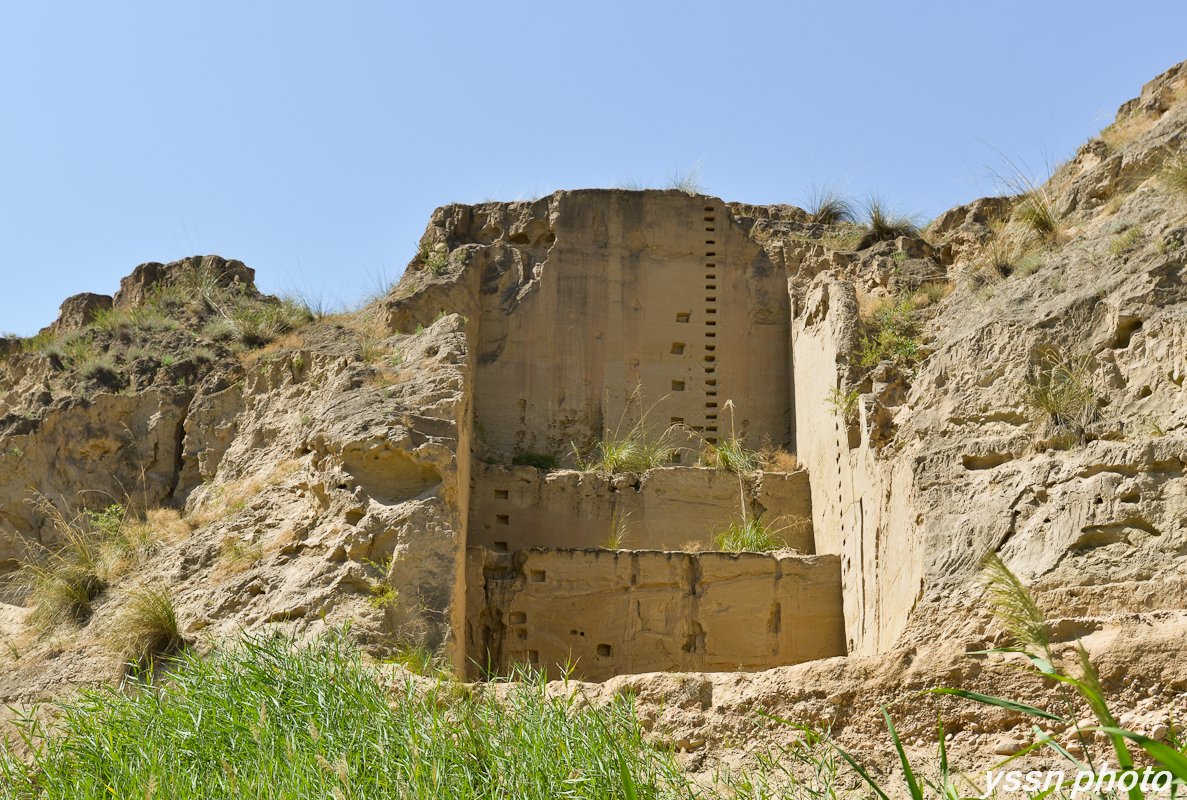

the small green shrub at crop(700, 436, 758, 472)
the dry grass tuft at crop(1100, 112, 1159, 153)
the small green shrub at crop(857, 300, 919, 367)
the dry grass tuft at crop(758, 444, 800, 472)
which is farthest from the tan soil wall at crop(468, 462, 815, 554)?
the dry grass tuft at crop(1100, 112, 1159, 153)

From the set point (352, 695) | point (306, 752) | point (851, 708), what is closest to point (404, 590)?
point (352, 695)

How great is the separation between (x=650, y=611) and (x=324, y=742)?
4.26 m

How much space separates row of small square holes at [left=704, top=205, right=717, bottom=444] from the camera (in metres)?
13.0

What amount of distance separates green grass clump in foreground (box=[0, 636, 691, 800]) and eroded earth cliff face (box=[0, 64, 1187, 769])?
909 mm

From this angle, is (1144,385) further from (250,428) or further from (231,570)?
(250,428)

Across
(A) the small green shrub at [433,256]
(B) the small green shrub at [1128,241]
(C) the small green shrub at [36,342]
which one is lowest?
(B) the small green shrub at [1128,241]

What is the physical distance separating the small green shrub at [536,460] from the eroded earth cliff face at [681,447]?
5 centimetres

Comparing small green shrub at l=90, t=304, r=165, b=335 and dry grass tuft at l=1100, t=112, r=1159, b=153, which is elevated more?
dry grass tuft at l=1100, t=112, r=1159, b=153

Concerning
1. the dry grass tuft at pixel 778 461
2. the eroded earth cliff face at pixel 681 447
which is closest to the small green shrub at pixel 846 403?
the eroded earth cliff face at pixel 681 447

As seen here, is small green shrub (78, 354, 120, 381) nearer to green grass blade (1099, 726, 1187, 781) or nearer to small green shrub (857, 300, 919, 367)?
small green shrub (857, 300, 919, 367)

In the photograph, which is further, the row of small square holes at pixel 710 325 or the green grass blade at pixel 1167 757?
the row of small square holes at pixel 710 325

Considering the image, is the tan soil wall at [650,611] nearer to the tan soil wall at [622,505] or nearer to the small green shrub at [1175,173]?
the tan soil wall at [622,505]

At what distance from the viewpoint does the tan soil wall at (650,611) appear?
9.63 metres

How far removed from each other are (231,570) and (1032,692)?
21.1 ft
